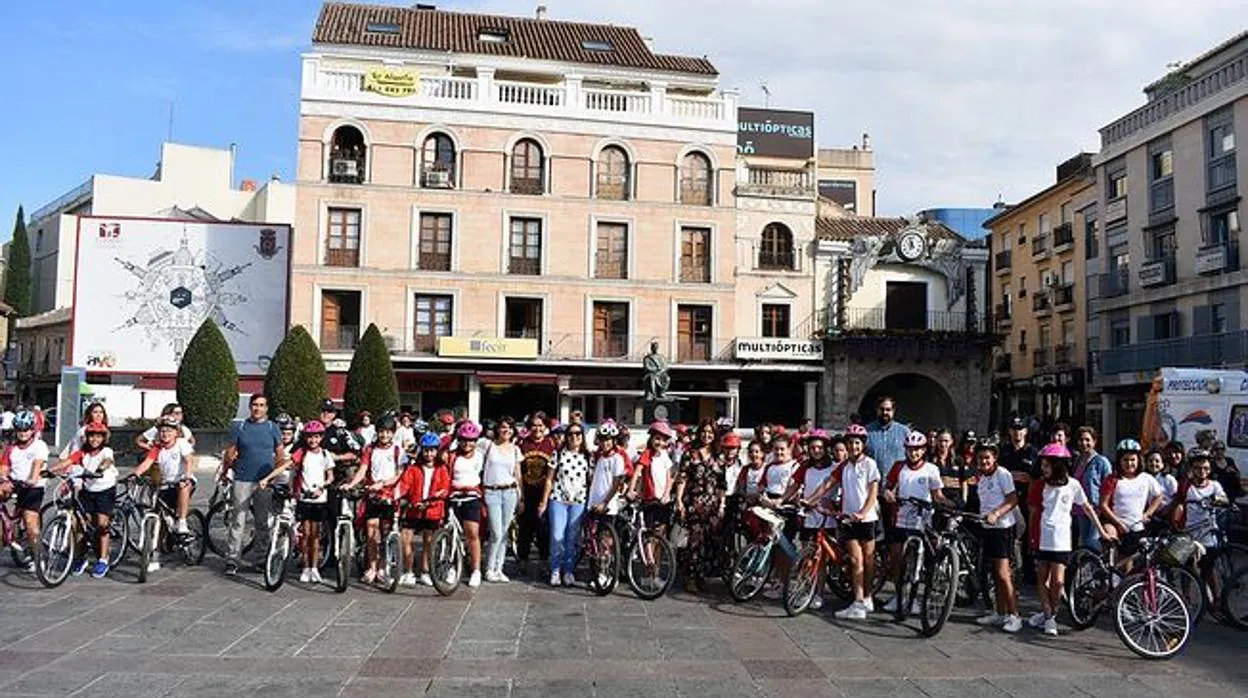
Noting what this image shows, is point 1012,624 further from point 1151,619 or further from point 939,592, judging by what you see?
point 1151,619

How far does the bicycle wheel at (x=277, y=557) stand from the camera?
10.0 meters

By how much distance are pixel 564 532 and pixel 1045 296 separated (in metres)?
38.8

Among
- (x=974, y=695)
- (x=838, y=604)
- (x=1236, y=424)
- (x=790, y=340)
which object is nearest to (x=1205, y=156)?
(x=790, y=340)

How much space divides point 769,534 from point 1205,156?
2817 cm

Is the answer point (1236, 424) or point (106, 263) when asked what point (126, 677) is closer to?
point (1236, 424)

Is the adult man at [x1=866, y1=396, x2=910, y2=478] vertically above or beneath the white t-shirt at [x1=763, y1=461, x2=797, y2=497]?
above

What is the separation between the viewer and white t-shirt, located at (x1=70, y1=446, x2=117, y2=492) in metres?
10.5

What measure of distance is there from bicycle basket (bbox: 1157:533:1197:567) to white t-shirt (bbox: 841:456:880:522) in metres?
2.44

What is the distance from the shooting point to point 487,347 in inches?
1441

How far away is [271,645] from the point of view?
313 inches

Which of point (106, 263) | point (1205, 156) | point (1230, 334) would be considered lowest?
point (1230, 334)

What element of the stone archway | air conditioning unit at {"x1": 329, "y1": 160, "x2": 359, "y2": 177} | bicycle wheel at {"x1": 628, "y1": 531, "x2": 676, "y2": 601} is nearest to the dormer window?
air conditioning unit at {"x1": 329, "y1": 160, "x2": 359, "y2": 177}

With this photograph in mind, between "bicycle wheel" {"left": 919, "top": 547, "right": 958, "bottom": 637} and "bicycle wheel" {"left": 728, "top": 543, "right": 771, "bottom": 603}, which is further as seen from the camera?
"bicycle wheel" {"left": 728, "top": 543, "right": 771, "bottom": 603}

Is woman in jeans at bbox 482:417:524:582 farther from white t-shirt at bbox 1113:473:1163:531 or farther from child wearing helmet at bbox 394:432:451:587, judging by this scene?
white t-shirt at bbox 1113:473:1163:531
